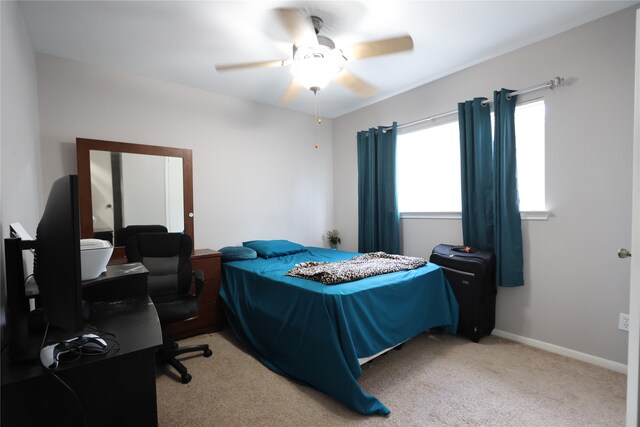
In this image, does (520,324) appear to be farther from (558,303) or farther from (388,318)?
(388,318)

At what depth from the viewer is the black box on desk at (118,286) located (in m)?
1.45

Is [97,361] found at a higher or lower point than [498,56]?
lower

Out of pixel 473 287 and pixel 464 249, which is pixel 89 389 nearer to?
pixel 473 287

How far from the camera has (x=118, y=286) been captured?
1524mm

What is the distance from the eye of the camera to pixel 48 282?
0.90 m

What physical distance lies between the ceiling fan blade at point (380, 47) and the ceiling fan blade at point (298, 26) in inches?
10.8

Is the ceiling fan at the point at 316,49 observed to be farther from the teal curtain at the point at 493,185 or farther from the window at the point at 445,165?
the window at the point at 445,165

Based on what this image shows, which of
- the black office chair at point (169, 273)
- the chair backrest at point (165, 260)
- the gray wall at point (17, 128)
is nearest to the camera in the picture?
the gray wall at point (17, 128)

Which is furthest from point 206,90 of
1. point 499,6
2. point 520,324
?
point 520,324

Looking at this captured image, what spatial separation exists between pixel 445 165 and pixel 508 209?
2.84 ft

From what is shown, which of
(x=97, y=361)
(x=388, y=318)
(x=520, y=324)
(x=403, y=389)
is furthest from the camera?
(x=520, y=324)

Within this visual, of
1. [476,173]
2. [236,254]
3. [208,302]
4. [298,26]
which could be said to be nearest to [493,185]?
[476,173]

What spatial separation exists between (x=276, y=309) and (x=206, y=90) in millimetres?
2647

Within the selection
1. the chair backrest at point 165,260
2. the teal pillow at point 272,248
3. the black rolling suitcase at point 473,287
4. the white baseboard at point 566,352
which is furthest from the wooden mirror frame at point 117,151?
the white baseboard at point 566,352
